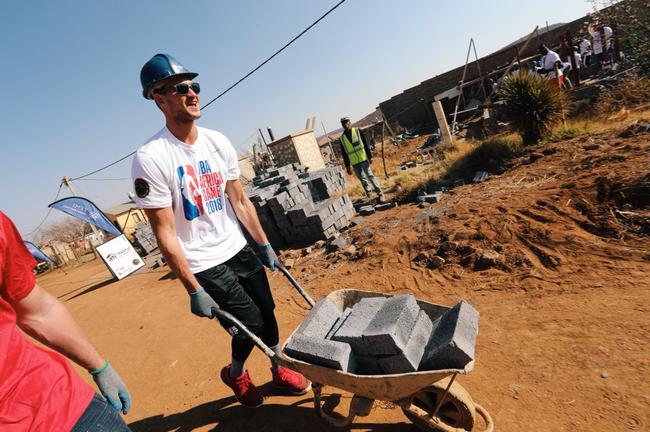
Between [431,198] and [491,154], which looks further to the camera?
[491,154]

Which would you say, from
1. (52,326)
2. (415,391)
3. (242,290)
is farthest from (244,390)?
(52,326)

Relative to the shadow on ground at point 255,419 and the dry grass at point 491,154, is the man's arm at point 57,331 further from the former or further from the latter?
the dry grass at point 491,154

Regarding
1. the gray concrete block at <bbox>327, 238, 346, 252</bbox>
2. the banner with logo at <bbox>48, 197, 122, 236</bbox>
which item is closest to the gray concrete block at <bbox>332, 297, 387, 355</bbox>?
the gray concrete block at <bbox>327, 238, 346, 252</bbox>

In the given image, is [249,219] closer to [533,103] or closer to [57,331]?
[57,331]

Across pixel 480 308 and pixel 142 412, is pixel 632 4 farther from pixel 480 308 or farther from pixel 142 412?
pixel 142 412

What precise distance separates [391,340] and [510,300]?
91.5 inches

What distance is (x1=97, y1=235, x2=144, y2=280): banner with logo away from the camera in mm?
11938

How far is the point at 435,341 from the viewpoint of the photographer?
219 cm

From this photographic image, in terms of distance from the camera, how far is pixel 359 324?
239cm

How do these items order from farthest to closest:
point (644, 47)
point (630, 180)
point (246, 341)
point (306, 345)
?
1. point (644, 47)
2. point (630, 180)
3. point (246, 341)
4. point (306, 345)

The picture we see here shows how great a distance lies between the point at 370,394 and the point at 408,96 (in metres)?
20.6

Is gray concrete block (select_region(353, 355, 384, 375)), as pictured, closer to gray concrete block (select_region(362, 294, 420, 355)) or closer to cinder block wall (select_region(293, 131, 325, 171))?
gray concrete block (select_region(362, 294, 420, 355))

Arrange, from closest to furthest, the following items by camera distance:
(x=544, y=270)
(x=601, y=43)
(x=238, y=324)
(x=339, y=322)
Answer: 1. (x=238, y=324)
2. (x=339, y=322)
3. (x=544, y=270)
4. (x=601, y=43)

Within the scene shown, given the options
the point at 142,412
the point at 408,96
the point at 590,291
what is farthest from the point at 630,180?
the point at 408,96
